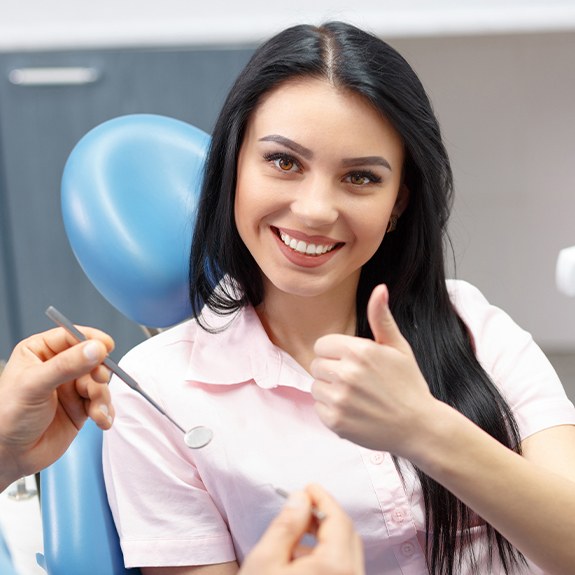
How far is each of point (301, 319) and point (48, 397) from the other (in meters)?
0.33

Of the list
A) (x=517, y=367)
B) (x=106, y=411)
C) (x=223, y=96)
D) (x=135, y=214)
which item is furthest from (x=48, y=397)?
(x=223, y=96)

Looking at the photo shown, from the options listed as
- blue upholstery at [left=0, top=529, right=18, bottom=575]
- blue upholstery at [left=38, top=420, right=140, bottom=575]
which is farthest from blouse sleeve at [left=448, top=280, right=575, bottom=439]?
blue upholstery at [left=0, top=529, right=18, bottom=575]

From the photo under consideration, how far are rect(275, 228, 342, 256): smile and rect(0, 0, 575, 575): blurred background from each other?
116 centimetres

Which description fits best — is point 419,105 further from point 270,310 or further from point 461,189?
point 461,189

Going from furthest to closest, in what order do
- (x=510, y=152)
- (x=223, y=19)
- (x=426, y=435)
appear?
(x=510, y=152) < (x=223, y=19) < (x=426, y=435)

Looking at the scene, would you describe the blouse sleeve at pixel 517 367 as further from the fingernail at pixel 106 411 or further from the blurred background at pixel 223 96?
Result: the blurred background at pixel 223 96

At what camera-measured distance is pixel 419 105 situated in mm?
1034

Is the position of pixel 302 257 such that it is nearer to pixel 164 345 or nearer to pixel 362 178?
pixel 362 178

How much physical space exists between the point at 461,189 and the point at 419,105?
1354 mm

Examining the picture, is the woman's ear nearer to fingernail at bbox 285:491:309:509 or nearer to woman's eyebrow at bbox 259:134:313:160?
woman's eyebrow at bbox 259:134:313:160

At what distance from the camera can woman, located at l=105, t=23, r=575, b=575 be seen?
100 centimetres

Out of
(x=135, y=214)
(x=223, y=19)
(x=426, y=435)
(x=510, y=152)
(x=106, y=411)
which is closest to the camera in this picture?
(x=426, y=435)

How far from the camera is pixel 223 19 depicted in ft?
7.12

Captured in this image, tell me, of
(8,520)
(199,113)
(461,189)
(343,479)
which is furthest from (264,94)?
(461,189)
